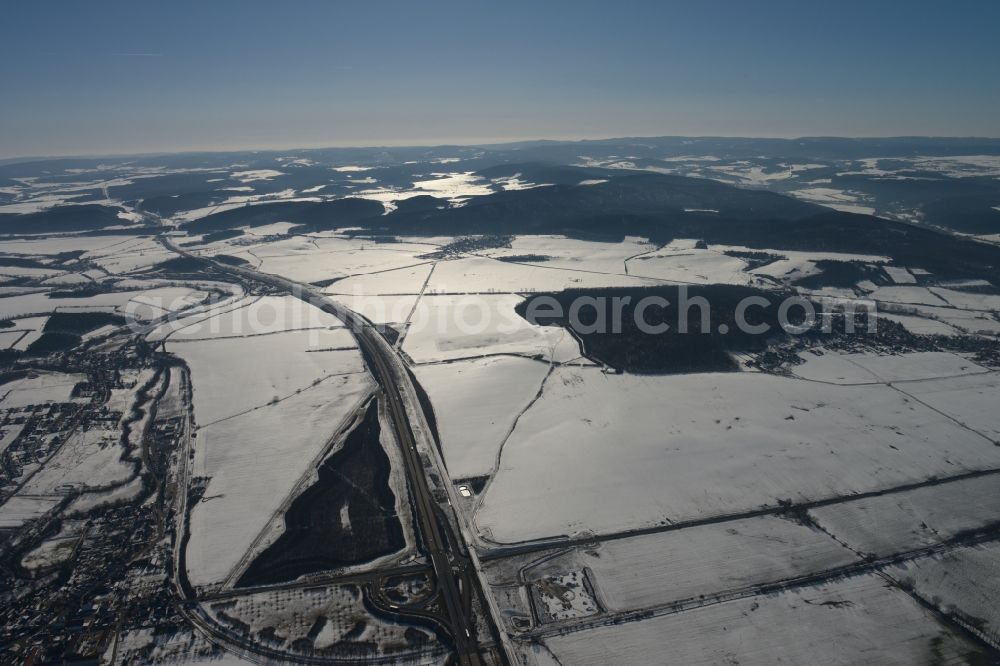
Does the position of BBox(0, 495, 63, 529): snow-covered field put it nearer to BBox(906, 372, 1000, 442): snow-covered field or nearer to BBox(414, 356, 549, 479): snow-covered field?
BBox(414, 356, 549, 479): snow-covered field

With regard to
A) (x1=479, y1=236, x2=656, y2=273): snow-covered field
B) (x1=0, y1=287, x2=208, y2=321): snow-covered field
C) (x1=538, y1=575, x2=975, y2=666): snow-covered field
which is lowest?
(x1=538, y1=575, x2=975, y2=666): snow-covered field

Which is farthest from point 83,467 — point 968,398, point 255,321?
point 968,398

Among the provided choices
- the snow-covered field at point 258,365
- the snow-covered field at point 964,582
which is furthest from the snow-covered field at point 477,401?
the snow-covered field at point 964,582

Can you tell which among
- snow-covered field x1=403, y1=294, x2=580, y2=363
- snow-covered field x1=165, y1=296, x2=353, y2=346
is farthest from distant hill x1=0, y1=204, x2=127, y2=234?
snow-covered field x1=403, y1=294, x2=580, y2=363

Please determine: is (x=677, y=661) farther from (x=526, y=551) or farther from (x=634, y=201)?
(x=634, y=201)

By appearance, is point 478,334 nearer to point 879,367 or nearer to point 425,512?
point 425,512

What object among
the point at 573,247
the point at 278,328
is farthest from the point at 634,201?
the point at 278,328
